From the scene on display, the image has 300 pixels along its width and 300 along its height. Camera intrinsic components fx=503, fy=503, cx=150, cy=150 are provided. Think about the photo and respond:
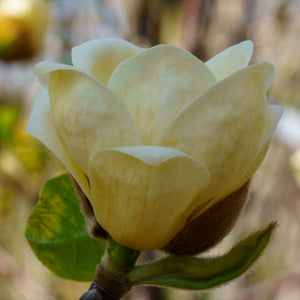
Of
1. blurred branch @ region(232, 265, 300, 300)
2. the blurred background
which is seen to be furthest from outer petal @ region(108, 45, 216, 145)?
blurred branch @ region(232, 265, 300, 300)

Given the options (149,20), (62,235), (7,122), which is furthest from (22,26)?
(62,235)

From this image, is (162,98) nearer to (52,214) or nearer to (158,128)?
(158,128)

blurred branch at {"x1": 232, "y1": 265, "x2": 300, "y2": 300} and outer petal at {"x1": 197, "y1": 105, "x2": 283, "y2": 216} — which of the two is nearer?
outer petal at {"x1": 197, "y1": 105, "x2": 283, "y2": 216}

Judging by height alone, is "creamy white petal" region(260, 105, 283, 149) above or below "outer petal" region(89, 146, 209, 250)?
above

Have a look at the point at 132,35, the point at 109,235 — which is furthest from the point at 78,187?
the point at 132,35

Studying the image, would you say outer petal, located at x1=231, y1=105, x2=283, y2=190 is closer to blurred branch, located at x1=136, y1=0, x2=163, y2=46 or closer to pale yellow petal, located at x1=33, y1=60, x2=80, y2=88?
pale yellow petal, located at x1=33, y1=60, x2=80, y2=88

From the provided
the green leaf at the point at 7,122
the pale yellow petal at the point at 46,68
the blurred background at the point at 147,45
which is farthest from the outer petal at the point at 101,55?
the green leaf at the point at 7,122

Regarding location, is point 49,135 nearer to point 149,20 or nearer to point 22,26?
point 149,20
